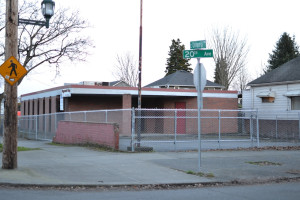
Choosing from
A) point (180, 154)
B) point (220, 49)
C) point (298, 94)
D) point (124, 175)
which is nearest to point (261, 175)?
point (124, 175)

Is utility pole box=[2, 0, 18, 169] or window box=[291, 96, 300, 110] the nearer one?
utility pole box=[2, 0, 18, 169]

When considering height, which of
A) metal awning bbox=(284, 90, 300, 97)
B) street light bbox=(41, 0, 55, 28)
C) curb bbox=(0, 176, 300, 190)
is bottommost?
curb bbox=(0, 176, 300, 190)

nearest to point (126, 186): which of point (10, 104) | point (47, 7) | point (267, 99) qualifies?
point (10, 104)

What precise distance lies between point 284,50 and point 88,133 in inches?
1365

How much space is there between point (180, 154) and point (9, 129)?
7.32 metres

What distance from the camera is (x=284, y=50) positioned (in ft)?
152

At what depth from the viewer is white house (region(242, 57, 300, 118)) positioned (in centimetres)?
2814

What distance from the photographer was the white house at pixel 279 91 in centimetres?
2814

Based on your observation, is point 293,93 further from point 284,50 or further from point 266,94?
point 284,50

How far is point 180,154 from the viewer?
600 inches

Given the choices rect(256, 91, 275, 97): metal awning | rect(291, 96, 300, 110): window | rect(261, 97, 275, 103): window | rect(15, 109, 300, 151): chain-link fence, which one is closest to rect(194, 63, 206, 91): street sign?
rect(15, 109, 300, 151): chain-link fence

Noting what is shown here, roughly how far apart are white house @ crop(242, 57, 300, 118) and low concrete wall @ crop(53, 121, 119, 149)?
15.0 meters

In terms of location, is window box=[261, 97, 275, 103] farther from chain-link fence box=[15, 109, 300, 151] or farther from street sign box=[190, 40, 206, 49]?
street sign box=[190, 40, 206, 49]

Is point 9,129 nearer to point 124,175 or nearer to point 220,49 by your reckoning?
point 124,175
